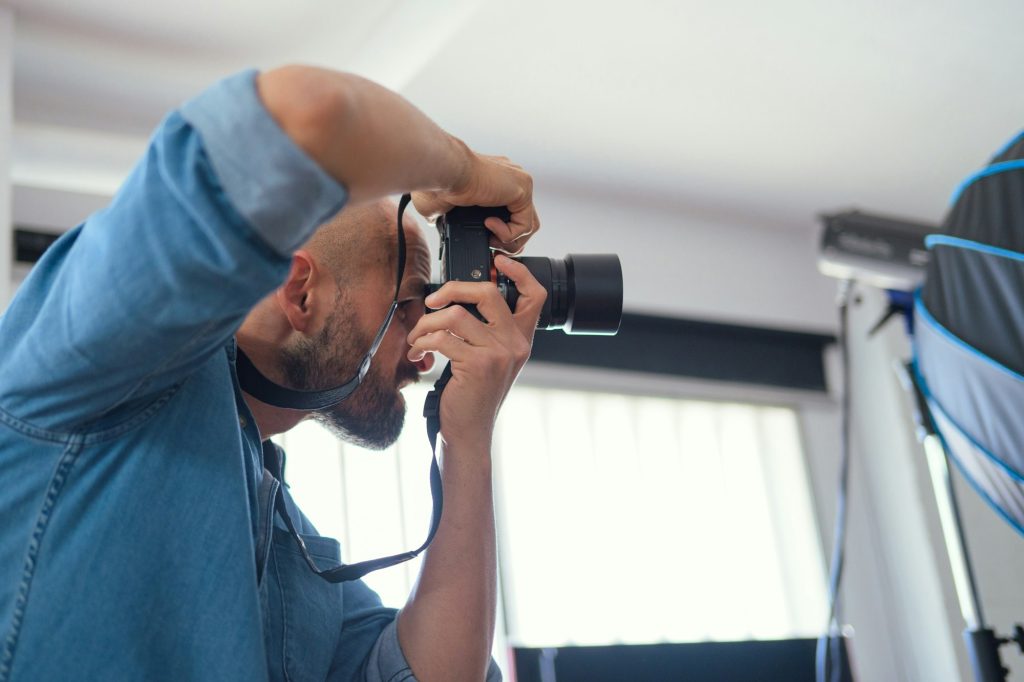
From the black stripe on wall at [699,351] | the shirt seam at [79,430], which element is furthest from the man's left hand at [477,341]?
the black stripe on wall at [699,351]

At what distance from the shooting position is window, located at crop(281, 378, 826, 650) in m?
2.41

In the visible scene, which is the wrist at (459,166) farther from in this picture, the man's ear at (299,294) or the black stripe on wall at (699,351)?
the black stripe on wall at (699,351)

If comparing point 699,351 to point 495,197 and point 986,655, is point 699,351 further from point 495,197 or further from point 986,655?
point 495,197

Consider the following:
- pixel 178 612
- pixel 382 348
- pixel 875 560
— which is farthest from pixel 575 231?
pixel 178 612

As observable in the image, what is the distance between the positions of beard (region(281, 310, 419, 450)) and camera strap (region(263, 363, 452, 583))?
0.29 ft

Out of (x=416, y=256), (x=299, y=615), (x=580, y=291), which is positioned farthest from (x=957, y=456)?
(x=299, y=615)

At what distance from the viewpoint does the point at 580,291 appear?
99 cm

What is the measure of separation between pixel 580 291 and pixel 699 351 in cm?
205

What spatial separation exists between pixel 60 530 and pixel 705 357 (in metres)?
2.46

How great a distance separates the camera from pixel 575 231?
114 inches

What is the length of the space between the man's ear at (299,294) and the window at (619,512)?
141 centimetres

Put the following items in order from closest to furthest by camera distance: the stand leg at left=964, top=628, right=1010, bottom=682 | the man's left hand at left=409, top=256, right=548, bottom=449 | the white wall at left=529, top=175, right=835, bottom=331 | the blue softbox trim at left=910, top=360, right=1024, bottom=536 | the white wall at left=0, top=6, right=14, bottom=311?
the man's left hand at left=409, top=256, right=548, bottom=449 < the blue softbox trim at left=910, top=360, right=1024, bottom=536 < the stand leg at left=964, top=628, right=1010, bottom=682 < the white wall at left=0, top=6, right=14, bottom=311 < the white wall at left=529, top=175, right=835, bottom=331

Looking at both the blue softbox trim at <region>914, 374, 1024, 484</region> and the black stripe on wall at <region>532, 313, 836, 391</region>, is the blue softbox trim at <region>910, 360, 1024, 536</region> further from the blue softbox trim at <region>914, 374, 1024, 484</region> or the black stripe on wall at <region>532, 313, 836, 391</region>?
the black stripe on wall at <region>532, 313, 836, 391</region>

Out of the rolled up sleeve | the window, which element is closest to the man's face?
the rolled up sleeve
